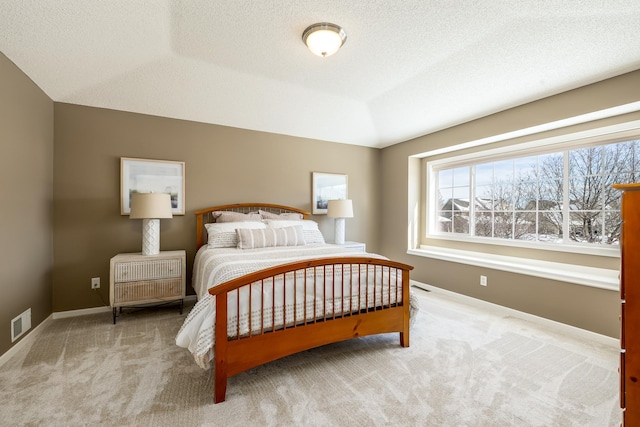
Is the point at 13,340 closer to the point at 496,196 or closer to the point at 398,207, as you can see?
the point at 398,207

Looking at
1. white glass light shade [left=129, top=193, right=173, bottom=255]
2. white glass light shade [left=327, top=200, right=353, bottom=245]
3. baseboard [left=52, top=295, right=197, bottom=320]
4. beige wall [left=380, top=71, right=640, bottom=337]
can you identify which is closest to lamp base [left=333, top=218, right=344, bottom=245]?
white glass light shade [left=327, top=200, right=353, bottom=245]

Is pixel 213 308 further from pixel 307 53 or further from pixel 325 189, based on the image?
pixel 325 189

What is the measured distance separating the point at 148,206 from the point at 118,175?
27.1 inches

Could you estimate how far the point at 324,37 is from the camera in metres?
2.28

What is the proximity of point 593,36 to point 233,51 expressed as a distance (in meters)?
2.89

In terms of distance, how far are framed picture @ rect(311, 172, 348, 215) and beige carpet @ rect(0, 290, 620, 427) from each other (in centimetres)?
233

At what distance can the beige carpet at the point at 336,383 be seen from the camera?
5.27 feet

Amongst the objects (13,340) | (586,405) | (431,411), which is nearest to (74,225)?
(13,340)

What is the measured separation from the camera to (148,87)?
309 cm

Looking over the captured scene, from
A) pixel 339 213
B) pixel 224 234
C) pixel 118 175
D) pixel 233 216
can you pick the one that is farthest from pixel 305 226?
pixel 118 175

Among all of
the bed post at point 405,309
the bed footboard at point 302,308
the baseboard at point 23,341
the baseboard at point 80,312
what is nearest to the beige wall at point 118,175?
the baseboard at point 80,312

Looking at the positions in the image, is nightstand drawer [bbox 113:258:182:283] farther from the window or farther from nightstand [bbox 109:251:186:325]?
the window

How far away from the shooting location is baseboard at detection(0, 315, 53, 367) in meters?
2.17

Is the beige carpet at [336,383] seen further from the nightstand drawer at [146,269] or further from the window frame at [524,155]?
the window frame at [524,155]
